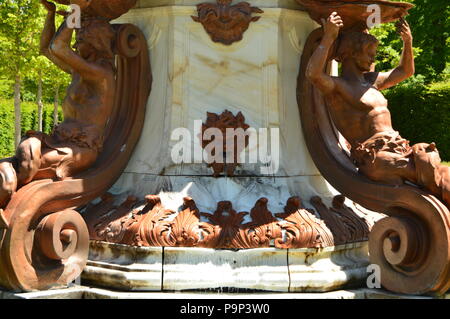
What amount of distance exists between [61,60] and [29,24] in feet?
Answer: 38.6

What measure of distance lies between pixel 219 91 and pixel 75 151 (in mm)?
1114

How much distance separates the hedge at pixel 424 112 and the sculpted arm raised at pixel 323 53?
16154mm

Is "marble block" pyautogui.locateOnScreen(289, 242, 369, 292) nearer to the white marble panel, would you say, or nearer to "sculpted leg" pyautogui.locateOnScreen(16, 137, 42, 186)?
the white marble panel

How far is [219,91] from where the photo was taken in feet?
16.8

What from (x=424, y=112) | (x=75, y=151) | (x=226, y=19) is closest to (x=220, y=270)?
(x=75, y=151)

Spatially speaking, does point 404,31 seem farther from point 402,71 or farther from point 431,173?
point 431,173

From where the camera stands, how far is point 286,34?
17.1ft

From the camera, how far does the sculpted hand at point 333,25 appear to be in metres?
4.82

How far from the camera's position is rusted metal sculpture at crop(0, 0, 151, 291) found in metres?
4.41

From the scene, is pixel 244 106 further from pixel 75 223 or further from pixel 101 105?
pixel 75 223

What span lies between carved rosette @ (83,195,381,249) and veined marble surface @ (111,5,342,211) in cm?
24

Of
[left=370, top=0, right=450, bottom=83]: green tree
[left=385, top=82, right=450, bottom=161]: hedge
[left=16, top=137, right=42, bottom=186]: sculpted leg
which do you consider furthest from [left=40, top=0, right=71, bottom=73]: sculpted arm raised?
[left=370, top=0, right=450, bottom=83]: green tree

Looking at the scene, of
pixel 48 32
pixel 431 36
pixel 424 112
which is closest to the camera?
pixel 48 32

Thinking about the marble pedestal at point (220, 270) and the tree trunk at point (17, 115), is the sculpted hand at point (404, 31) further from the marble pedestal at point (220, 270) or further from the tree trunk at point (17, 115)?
the tree trunk at point (17, 115)
